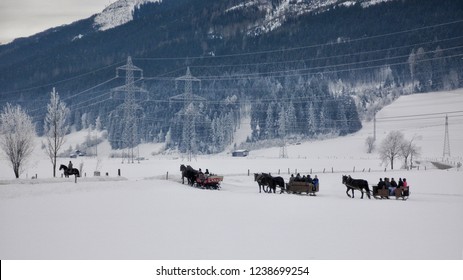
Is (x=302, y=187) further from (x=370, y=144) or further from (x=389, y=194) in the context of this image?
(x=370, y=144)

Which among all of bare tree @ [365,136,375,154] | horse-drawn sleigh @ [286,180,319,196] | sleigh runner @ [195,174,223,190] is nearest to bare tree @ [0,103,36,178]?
sleigh runner @ [195,174,223,190]

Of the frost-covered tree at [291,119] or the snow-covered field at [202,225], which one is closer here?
the snow-covered field at [202,225]

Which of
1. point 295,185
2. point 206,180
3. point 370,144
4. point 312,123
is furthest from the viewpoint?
point 312,123

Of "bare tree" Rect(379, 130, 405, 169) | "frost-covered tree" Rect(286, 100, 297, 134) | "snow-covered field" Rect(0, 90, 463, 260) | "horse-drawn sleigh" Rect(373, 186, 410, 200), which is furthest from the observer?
"frost-covered tree" Rect(286, 100, 297, 134)

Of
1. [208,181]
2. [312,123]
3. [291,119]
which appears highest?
[291,119]

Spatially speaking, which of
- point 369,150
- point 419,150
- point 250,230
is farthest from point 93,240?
point 369,150

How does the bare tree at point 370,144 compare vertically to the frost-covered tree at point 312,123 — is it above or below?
below

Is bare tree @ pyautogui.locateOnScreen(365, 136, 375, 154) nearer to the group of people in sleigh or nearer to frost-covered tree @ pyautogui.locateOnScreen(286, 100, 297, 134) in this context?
frost-covered tree @ pyautogui.locateOnScreen(286, 100, 297, 134)

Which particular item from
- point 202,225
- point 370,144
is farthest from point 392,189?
point 370,144

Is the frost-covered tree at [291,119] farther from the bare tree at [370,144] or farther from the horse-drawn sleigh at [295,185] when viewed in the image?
the horse-drawn sleigh at [295,185]

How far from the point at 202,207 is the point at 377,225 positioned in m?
9.46

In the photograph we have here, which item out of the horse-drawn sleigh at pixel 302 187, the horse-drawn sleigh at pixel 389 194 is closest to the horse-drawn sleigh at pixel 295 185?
the horse-drawn sleigh at pixel 302 187

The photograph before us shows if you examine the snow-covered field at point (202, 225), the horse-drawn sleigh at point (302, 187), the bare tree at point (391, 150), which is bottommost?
the snow-covered field at point (202, 225)

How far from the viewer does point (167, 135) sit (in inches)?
7003
